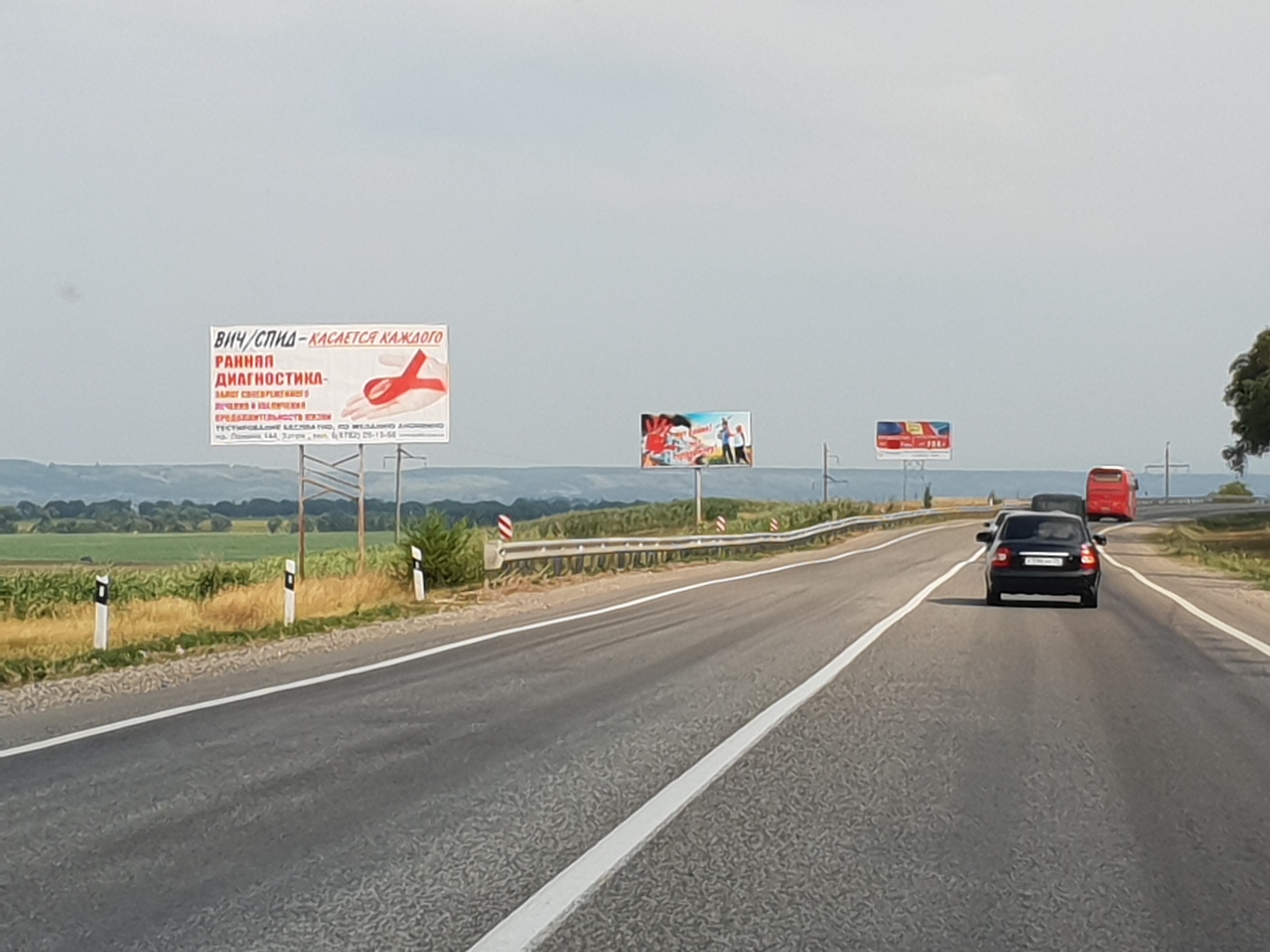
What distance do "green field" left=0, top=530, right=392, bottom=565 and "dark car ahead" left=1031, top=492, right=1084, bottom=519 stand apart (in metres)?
25.8

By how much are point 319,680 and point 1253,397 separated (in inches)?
2714

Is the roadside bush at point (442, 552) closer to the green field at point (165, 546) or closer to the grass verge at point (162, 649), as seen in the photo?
the grass verge at point (162, 649)

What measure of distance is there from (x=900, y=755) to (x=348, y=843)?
399 cm

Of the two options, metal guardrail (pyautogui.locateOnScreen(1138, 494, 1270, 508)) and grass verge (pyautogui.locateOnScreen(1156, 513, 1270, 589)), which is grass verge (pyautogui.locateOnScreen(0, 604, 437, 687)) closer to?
grass verge (pyautogui.locateOnScreen(1156, 513, 1270, 589))

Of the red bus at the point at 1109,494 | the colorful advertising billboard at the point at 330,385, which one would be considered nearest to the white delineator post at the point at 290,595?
the colorful advertising billboard at the point at 330,385

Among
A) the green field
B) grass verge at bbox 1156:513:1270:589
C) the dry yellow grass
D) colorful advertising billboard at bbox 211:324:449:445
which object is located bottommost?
the green field

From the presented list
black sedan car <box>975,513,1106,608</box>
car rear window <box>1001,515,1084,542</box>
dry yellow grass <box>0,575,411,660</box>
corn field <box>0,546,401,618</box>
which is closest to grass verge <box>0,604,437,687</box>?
dry yellow grass <box>0,575,411,660</box>

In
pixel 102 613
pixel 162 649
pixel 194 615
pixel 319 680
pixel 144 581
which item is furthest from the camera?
pixel 144 581

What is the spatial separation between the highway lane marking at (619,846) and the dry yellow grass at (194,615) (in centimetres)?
915

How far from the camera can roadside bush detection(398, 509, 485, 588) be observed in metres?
29.7

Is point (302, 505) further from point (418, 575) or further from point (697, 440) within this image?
point (697, 440)

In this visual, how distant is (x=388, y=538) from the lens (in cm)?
6397

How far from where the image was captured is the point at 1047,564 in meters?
24.3

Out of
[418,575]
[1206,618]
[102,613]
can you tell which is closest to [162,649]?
[102,613]
